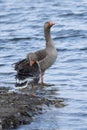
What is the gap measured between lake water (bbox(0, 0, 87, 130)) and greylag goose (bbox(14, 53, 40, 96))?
35.2 inches

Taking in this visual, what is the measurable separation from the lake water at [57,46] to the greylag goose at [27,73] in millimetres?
894

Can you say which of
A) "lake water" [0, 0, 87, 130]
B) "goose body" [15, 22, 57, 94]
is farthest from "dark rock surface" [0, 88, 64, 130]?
"goose body" [15, 22, 57, 94]

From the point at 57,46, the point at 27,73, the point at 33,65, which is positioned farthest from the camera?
the point at 57,46

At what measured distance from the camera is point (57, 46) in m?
22.4

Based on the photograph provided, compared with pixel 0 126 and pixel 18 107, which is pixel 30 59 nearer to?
pixel 18 107

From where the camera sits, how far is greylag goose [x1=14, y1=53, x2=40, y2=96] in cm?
1433

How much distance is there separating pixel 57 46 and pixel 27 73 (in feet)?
26.3

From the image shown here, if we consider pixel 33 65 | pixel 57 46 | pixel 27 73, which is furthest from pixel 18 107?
pixel 57 46

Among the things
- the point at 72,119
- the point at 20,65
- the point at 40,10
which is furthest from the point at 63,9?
the point at 72,119

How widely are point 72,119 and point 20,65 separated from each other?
237 cm

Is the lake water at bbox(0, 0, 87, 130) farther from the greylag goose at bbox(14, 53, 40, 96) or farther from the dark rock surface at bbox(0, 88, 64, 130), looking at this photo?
the greylag goose at bbox(14, 53, 40, 96)

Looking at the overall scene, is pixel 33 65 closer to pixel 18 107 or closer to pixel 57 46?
pixel 18 107

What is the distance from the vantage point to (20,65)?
15.0 m

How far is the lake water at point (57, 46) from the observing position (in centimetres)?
1348
